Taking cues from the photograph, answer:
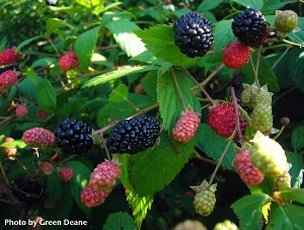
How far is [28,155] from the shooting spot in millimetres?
2193

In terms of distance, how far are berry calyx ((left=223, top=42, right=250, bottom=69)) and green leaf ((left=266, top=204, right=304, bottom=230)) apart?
47 centimetres

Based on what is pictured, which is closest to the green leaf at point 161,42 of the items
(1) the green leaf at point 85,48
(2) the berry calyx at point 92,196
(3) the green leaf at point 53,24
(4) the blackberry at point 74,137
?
(4) the blackberry at point 74,137

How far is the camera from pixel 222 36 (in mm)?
1561

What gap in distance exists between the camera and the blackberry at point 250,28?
4.44 feet

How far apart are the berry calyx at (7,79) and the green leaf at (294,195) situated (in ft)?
4.56

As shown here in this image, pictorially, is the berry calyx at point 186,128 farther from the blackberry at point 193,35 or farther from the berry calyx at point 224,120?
the blackberry at point 193,35

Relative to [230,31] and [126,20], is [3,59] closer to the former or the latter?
[126,20]

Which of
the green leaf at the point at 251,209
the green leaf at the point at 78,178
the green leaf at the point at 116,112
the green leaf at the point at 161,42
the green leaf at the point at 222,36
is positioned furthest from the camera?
the green leaf at the point at 78,178

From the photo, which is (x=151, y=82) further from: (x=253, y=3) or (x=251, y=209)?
(x=251, y=209)

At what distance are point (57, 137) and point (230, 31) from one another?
2.15 feet

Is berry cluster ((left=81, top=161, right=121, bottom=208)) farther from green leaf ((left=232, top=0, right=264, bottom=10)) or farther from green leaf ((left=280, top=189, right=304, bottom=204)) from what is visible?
green leaf ((left=232, top=0, right=264, bottom=10))

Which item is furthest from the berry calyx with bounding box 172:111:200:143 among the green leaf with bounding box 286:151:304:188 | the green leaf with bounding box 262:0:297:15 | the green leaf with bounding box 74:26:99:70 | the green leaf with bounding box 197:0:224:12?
the green leaf with bounding box 197:0:224:12

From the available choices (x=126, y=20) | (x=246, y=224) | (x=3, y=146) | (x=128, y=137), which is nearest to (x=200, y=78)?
(x=126, y=20)

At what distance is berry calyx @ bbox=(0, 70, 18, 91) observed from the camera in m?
2.09
